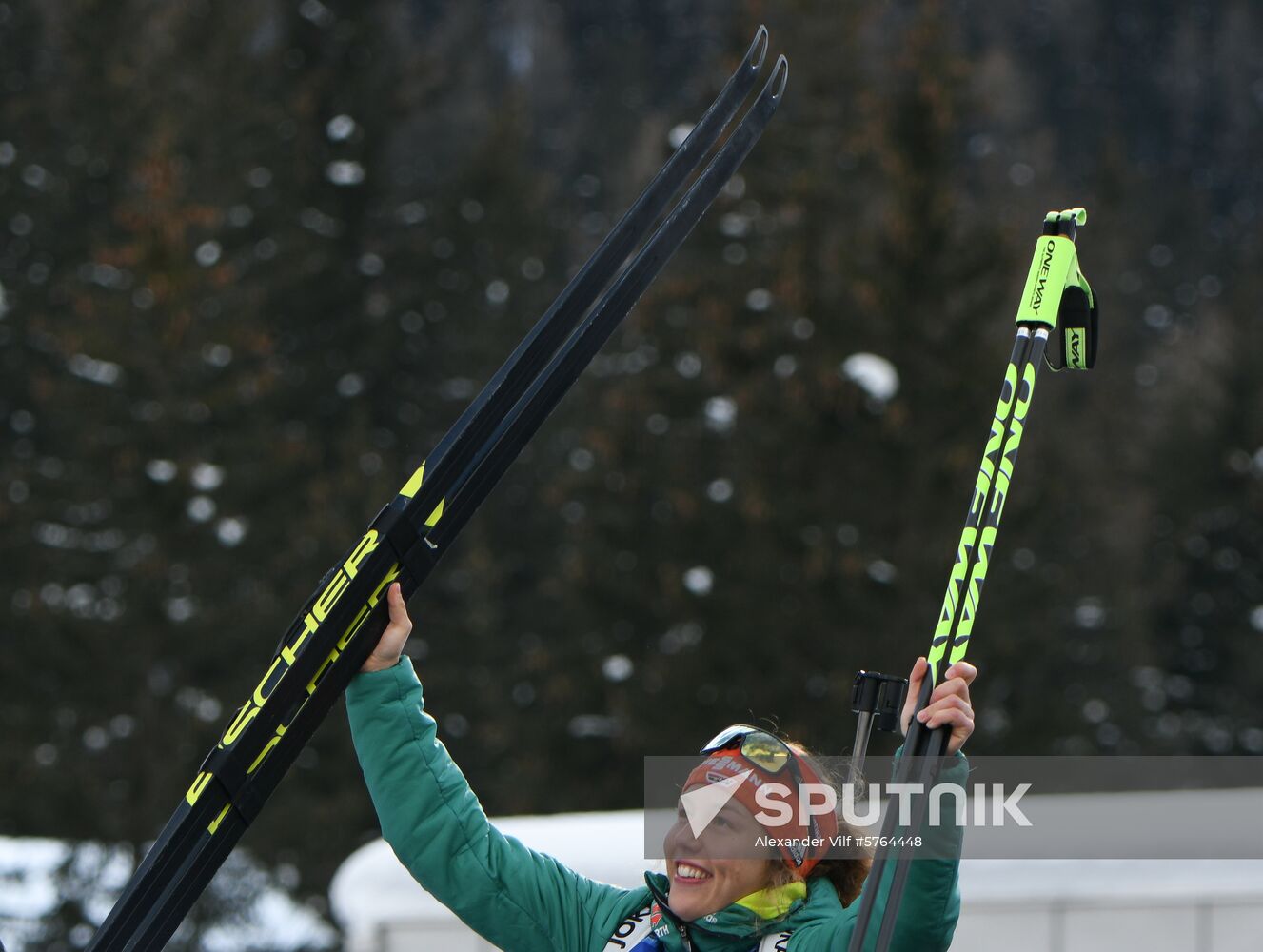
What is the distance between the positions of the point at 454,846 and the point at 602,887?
0.81 feet

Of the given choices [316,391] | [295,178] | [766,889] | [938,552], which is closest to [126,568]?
[316,391]

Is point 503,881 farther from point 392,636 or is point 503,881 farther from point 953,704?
point 953,704

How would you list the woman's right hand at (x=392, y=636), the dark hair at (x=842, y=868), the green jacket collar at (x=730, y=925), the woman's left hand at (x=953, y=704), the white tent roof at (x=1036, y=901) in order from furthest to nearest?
the white tent roof at (x=1036, y=901)
the dark hair at (x=842, y=868)
the green jacket collar at (x=730, y=925)
the woman's right hand at (x=392, y=636)
the woman's left hand at (x=953, y=704)

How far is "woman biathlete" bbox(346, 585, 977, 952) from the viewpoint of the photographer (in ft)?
6.64

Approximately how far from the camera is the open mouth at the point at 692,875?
206 cm

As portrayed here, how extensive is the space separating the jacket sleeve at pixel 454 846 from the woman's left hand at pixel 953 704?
1.89 feet

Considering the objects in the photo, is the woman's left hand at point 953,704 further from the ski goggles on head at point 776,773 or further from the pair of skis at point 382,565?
the pair of skis at point 382,565

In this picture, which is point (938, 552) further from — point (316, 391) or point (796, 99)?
point (316, 391)

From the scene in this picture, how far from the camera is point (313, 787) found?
16828mm

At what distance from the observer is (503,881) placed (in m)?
2.14

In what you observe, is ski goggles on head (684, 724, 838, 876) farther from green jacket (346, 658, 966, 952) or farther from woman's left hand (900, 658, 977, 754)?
woman's left hand (900, 658, 977, 754)

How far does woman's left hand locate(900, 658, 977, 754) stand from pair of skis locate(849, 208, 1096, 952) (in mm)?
14

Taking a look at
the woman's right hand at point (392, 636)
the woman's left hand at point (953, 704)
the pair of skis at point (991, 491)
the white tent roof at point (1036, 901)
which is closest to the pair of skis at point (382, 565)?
the woman's right hand at point (392, 636)

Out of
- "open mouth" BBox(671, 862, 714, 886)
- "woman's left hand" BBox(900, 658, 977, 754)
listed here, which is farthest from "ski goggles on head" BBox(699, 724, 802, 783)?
"woman's left hand" BBox(900, 658, 977, 754)
